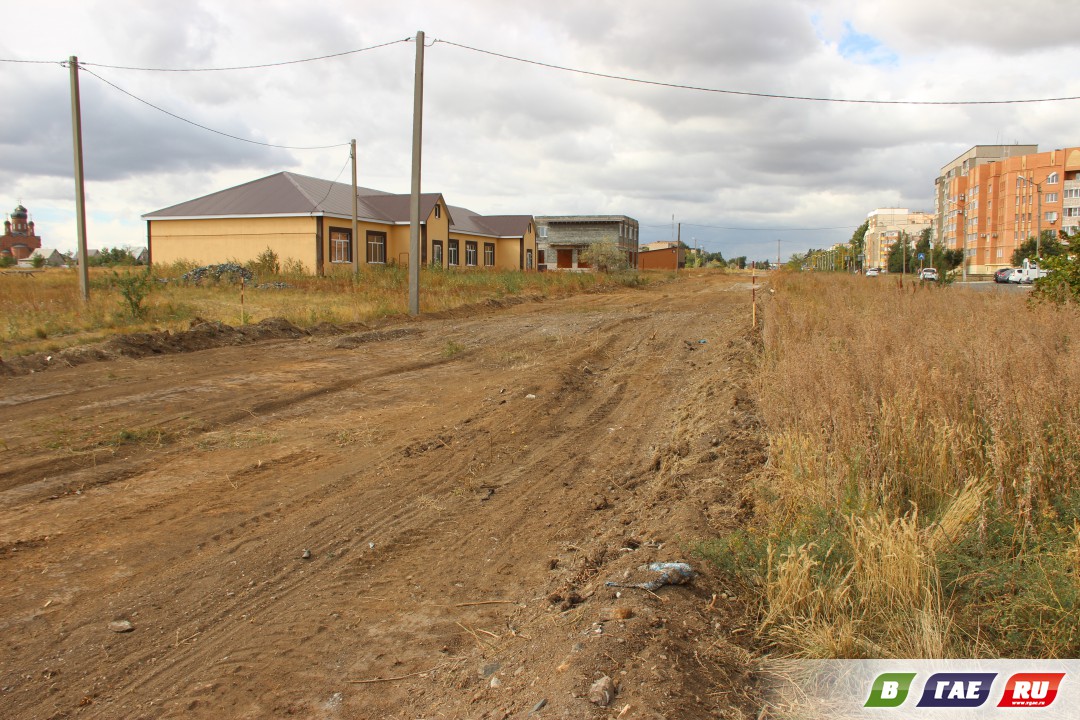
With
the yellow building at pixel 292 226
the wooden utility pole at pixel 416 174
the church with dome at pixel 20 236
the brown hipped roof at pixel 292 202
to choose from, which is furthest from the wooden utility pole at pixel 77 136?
the church with dome at pixel 20 236

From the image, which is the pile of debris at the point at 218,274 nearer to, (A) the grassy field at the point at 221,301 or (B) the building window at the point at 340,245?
(A) the grassy field at the point at 221,301

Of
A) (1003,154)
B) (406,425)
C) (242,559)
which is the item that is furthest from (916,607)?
(1003,154)

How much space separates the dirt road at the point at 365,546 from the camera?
3.35 m

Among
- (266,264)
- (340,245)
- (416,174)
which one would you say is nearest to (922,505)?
(416,174)

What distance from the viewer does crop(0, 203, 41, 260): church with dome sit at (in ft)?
391

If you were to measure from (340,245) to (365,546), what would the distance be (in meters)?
37.1

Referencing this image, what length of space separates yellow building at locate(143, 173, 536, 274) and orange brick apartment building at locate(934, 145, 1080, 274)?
7740cm

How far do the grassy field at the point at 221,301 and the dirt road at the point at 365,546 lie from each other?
5.05 meters

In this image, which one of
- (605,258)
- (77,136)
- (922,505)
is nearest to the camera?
(922,505)

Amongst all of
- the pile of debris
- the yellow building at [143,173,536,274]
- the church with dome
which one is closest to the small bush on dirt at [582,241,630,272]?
the yellow building at [143,173,536,274]

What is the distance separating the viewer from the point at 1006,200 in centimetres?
9938

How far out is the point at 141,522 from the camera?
543cm
